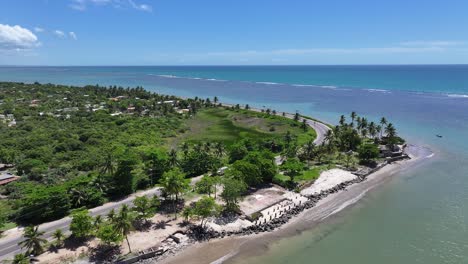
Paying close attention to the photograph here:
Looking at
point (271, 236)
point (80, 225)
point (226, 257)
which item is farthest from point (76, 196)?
point (271, 236)

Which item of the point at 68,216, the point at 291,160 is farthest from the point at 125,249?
the point at 291,160

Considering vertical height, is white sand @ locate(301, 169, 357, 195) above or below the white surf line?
above

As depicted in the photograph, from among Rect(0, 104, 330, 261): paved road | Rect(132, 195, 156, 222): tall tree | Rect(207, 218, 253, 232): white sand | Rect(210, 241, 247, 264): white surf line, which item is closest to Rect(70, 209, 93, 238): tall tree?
Rect(0, 104, 330, 261): paved road

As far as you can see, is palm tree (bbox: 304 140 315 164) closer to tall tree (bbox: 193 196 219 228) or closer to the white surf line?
tall tree (bbox: 193 196 219 228)

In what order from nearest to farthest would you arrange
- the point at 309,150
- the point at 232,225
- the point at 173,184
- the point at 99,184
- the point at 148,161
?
the point at 232,225
the point at 173,184
the point at 99,184
the point at 148,161
the point at 309,150

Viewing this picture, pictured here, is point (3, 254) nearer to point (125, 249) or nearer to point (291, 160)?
point (125, 249)

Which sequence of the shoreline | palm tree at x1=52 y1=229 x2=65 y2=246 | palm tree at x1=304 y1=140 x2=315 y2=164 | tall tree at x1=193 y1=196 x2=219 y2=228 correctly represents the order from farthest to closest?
palm tree at x1=304 y1=140 x2=315 y2=164
tall tree at x1=193 y1=196 x2=219 y2=228
the shoreline
palm tree at x1=52 y1=229 x2=65 y2=246

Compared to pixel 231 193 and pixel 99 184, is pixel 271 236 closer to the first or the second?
pixel 231 193
